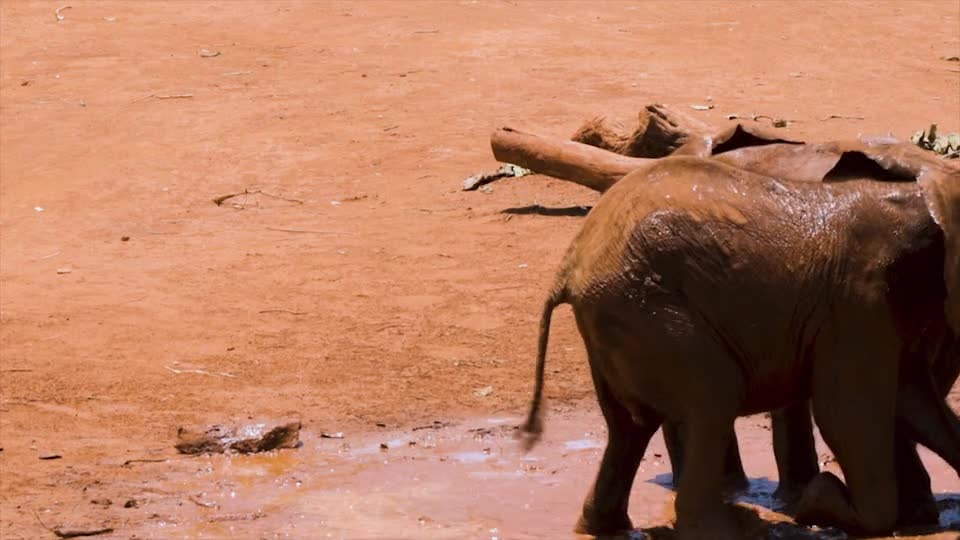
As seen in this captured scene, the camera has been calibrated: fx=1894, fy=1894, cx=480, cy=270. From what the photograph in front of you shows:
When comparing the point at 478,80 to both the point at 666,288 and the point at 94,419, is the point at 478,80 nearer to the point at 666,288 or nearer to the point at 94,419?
the point at 94,419

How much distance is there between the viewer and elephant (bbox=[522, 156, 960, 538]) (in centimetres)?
654

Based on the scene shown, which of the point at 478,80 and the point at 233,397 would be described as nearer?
the point at 233,397

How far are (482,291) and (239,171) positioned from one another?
383 cm

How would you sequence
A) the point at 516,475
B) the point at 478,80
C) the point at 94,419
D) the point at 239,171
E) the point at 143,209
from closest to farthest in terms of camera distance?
the point at 516,475 < the point at 94,419 < the point at 143,209 < the point at 239,171 < the point at 478,80

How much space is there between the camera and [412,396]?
30.4 ft

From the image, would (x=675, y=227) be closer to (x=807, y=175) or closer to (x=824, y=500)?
(x=807, y=175)

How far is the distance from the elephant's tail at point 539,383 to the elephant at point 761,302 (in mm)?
127

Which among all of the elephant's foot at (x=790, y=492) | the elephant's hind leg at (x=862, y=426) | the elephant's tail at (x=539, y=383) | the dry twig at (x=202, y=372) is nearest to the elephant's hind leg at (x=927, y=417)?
the elephant's hind leg at (x=862, y=426)

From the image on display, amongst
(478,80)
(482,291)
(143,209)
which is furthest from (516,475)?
(478,80)

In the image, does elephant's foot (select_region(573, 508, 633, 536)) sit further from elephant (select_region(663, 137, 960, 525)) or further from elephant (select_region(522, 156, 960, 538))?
elephant (select_region(522, 156, 960, 538))

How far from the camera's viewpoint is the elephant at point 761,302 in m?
6.54

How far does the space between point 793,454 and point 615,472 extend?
0.86 meters

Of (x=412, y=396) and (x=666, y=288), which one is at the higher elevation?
(x=666, y=288)

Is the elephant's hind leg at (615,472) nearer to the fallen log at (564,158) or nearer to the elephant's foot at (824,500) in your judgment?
the elephant's foot at (824,500)
